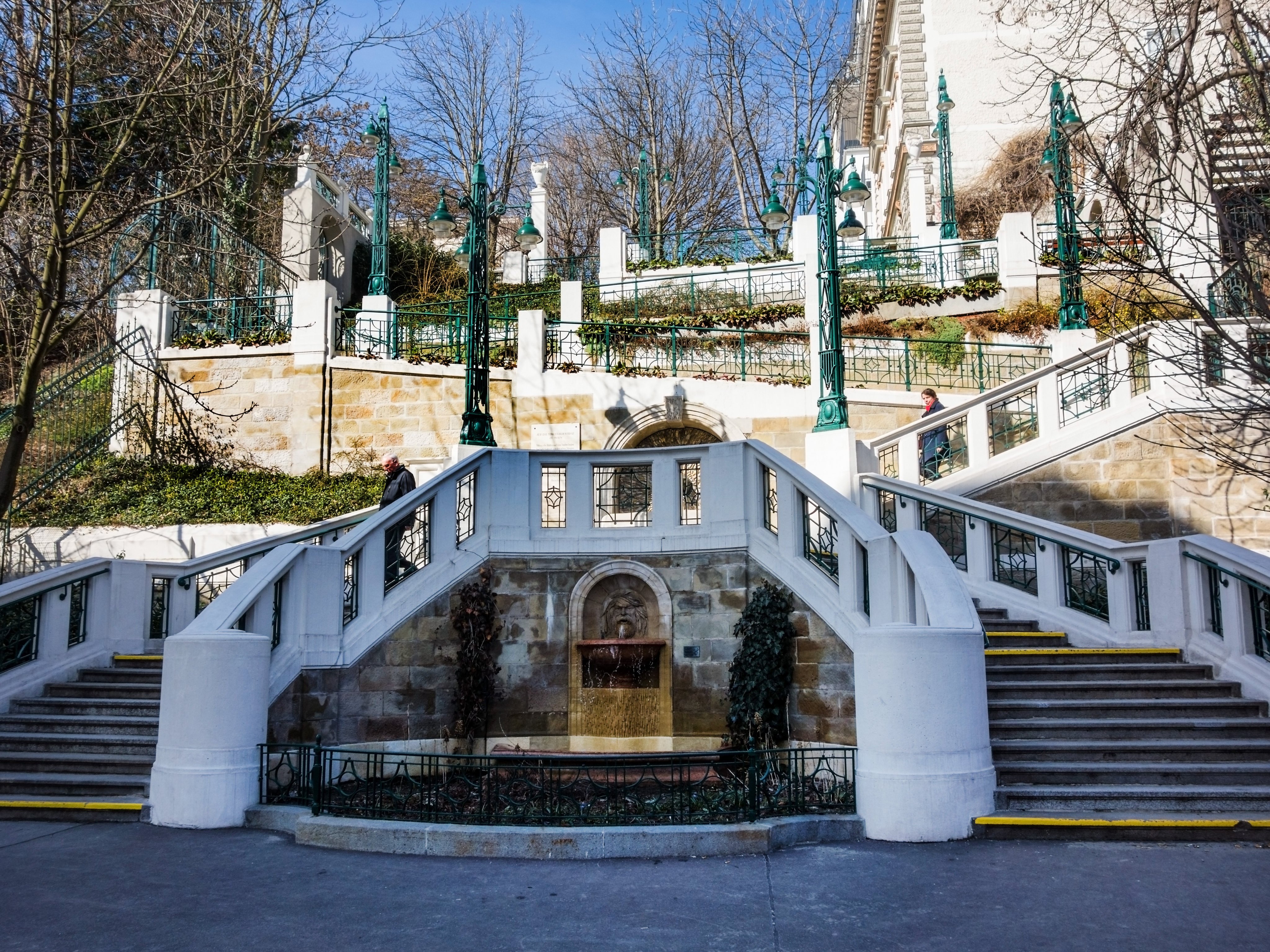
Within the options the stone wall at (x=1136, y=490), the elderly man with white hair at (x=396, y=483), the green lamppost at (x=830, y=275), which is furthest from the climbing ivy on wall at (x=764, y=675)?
the stone wall at (x=1136, y=490)

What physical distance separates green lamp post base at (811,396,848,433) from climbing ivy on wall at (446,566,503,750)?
4.36 m

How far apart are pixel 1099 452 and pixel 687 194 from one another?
1221 inches

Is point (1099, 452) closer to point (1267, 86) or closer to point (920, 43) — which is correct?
point (1267, 86)

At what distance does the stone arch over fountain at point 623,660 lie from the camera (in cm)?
1011

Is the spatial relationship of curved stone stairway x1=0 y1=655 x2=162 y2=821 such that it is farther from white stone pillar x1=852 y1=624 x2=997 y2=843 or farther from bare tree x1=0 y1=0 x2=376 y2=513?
white stone pillar x1=852 y1=624 x2=997 y2=843

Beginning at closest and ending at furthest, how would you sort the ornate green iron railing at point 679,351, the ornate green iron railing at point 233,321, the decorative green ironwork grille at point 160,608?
the decorative green ironwork grille at point 160,608
the ornate green iron railing at point 679,351
the ornate green iron railing at point 233,321

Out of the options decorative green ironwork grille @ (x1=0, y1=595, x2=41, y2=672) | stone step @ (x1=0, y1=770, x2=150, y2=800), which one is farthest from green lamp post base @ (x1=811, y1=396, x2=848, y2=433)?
decorative green ironwork grille @ (x1=0, y1=595, x2=41, y2=672)

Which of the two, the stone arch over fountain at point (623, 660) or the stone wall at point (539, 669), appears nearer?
the stone wall at point (539, 669)

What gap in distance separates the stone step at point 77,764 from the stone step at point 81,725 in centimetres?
37

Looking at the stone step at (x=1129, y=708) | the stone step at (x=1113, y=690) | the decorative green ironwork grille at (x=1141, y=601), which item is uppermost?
the decorative green ironwork grille at (x=1141, y=601)

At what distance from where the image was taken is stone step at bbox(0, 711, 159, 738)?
909 centimetres

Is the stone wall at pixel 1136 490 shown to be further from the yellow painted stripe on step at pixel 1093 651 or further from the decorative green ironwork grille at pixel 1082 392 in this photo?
the yellow painted stripe on step at pixel 1093 651

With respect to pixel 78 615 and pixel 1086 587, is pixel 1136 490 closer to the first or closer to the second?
pixel 1086 587

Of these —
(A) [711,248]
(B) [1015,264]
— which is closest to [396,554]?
(B) [1015,264]
